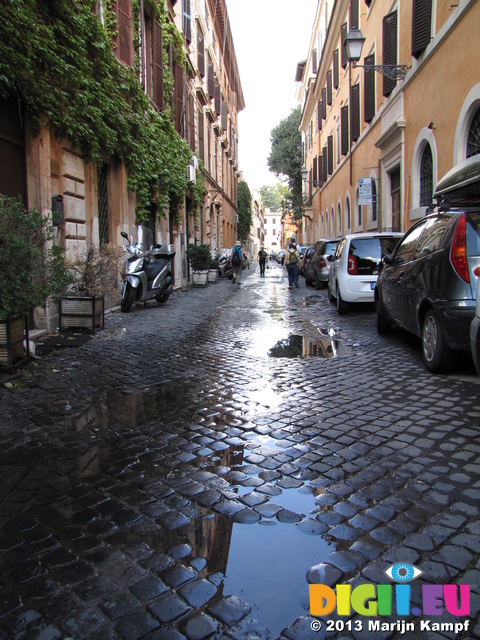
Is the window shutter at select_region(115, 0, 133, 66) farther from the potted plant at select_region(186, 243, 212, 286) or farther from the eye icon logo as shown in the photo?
the eye icon logo

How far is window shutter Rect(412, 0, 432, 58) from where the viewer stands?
435 inches

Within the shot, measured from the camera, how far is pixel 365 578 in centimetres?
209

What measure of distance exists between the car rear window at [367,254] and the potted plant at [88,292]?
184 inches

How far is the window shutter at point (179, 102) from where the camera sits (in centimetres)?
1773

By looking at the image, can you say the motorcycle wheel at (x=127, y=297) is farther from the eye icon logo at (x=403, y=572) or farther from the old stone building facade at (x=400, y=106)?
the eye icon logo at (x=403, y=572)

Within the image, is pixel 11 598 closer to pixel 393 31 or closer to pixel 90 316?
pixel 90 316

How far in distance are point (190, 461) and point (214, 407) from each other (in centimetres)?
118

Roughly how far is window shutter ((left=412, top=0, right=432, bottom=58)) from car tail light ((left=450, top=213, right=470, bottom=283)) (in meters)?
8.31

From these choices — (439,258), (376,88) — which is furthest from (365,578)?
(376,88)

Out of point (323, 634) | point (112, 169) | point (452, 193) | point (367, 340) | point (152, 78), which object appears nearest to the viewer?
point (323, 634)

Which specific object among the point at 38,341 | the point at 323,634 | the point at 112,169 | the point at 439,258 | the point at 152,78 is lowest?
the point at 323,634

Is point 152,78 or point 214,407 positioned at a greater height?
point 152,78

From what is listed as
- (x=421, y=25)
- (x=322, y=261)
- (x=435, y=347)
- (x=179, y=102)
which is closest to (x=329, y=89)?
(x=179, y=102)

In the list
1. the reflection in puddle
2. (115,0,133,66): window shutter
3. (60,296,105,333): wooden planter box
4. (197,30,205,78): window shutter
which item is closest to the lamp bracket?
(115,0,133,66): window shutter
